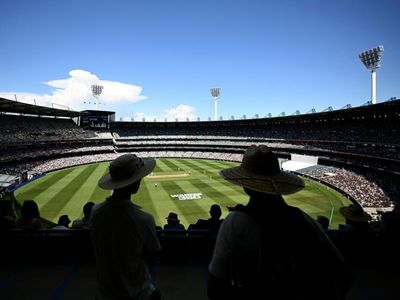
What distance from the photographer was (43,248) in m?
6.25

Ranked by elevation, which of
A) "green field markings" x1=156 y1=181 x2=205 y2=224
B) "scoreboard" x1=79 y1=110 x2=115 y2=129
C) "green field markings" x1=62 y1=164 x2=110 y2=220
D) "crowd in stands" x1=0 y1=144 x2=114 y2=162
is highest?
"scoreboard" x1=79 y1=110 x2=115 y2=129

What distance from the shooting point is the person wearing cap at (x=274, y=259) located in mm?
1791

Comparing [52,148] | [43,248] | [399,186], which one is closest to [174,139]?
[52,148]

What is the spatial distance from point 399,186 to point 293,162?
21509 millimetres

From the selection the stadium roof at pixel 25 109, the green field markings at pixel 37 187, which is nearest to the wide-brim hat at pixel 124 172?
the green field markings at pixel 37 187

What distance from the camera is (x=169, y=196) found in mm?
31422

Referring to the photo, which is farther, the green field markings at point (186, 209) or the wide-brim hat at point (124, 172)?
the green field markings at point (186, 209)

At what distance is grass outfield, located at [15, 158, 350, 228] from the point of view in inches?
985

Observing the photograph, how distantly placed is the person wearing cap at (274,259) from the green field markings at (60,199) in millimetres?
24634

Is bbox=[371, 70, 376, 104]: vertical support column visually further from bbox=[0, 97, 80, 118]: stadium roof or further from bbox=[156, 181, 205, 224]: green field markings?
bbox=[0, 97, 80, 118]: stadium roof

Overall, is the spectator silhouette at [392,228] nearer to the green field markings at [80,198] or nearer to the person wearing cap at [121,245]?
the person wearing cap at [121,245]

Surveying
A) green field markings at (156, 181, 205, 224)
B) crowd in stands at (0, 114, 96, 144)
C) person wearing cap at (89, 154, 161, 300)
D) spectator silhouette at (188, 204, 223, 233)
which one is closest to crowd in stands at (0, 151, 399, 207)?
crowd in stands at (0, 114, 96, 144)

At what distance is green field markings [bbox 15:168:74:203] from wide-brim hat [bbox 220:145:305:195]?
3305 cm

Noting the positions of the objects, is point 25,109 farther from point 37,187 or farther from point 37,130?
point 37,187
